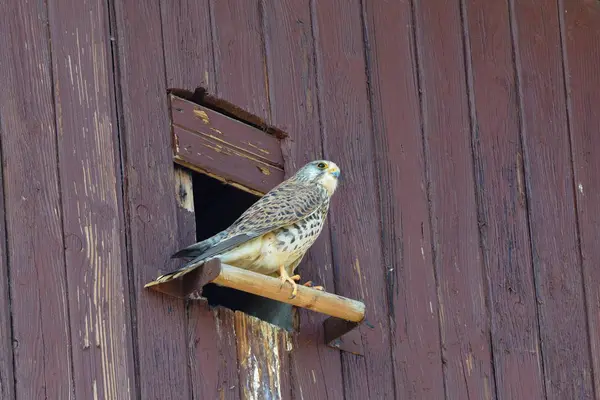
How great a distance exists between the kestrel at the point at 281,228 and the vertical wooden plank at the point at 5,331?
72cm

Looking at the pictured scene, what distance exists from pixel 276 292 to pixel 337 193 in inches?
29.1

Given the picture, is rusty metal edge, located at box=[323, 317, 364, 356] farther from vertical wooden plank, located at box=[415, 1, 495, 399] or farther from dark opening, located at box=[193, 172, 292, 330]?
vertical wooden plank, located at box=[415, 1, 495, 399]

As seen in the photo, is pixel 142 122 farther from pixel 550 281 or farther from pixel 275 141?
pixel 550 281

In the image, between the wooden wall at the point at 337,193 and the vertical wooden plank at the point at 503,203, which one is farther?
the vertical wooden plank at the point at 503,203

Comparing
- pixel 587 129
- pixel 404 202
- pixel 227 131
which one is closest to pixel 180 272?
pixel 227 131

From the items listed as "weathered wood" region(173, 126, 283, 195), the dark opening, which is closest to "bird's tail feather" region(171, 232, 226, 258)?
"weathered wood" region(173, 126, 283, 195)

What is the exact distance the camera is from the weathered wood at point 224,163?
4.58 m

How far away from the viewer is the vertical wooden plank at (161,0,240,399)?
4305mm

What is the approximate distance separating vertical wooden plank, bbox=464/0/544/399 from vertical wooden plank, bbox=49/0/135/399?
1563 millimetres

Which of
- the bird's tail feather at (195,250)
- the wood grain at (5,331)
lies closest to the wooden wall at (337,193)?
the wood grain at (5,331)

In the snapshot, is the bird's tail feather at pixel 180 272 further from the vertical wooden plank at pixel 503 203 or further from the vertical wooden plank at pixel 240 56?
the vertical wooden plank at pixel 503 203

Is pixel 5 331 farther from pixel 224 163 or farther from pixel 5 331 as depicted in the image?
pixel 224 163

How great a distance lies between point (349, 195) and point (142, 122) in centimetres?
88

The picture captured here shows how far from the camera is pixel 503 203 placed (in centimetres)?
530
